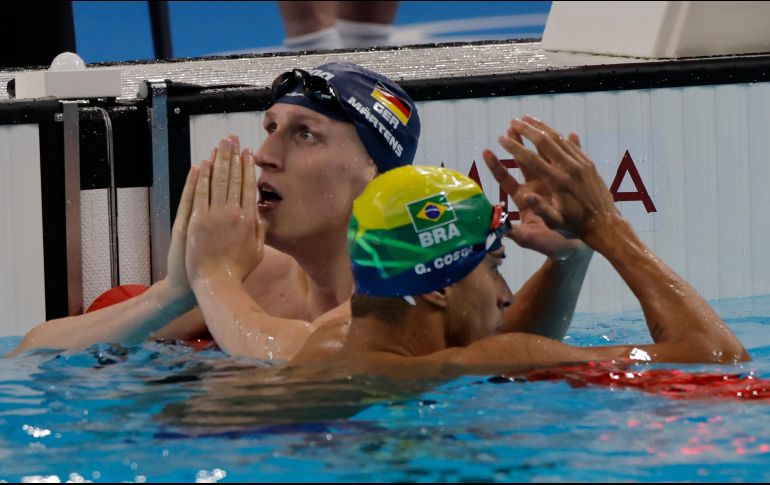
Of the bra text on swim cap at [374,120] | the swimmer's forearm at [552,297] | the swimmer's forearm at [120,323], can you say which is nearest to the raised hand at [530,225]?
the swimmer's forearm at [552,297]

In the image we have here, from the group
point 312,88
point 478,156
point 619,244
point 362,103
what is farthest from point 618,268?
point 478,156

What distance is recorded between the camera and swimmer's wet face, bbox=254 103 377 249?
3.14 metres

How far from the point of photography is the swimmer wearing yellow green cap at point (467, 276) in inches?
104

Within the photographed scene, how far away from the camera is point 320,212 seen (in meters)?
3.16

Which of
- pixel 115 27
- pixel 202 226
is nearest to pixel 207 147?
pixel 202 226

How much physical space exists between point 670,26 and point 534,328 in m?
1.64

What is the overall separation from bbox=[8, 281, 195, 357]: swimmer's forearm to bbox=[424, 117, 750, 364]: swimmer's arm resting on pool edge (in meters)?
0.74

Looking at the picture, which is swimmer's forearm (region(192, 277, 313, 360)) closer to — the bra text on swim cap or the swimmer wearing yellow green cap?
the swimmer wearing yellow green cap

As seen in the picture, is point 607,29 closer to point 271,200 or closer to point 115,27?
point 271,200

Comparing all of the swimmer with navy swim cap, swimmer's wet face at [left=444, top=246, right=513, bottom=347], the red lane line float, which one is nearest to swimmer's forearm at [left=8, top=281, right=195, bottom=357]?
the swimmer with navy swim cap

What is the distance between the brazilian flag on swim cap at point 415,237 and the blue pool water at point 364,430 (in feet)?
0.68

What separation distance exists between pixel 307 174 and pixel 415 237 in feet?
1.85

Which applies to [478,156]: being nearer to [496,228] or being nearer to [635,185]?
[635,185]

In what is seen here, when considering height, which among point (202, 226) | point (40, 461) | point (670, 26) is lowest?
point (40, 461)
